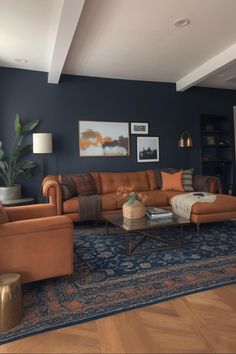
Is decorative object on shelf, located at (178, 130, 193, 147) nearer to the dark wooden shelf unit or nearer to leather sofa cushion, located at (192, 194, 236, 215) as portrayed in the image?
the dark wooden shelf unit

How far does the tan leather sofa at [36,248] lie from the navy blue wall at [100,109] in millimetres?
2899

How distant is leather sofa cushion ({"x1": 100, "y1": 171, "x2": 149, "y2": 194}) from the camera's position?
189 inches

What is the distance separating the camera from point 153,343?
1.49 meters

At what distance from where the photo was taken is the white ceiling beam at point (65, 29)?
2408 mm

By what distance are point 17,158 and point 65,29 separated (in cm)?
254

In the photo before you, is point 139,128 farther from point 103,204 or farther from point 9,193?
point 9,193

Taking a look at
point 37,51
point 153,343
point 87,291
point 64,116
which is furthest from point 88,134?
point 153,343

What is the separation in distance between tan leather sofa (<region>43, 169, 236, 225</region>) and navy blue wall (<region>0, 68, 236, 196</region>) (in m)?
0.42

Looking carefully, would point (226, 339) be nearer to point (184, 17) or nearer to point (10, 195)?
point (184, 17)

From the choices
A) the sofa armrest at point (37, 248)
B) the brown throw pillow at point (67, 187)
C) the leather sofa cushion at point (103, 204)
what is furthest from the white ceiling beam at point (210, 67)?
the sofa armrest at point (37, 248)

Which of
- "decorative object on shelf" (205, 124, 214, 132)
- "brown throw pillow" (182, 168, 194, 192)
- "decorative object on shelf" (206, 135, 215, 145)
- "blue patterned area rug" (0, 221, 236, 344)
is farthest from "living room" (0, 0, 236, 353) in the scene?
"brown throw pillow" (182, 168, 194, 192)

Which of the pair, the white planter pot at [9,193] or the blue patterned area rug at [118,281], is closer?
the blue patterned area rug at [118,281]

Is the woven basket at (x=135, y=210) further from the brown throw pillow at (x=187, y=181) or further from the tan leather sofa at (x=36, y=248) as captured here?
the brown throw pillow at (x=187, y=181)

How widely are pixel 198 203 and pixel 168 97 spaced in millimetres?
2934
